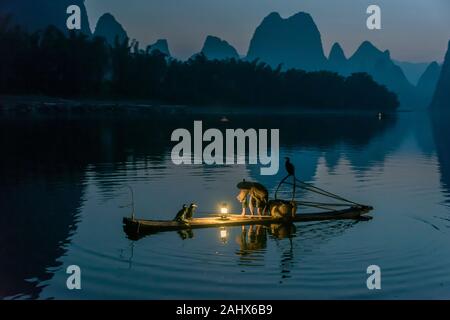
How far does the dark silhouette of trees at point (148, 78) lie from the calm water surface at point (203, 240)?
7292cm

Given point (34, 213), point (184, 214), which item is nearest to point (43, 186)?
point (34, 213)

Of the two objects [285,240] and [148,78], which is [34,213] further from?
[148,78]

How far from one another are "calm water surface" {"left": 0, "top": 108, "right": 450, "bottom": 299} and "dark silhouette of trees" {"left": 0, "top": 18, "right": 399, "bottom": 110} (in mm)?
72918

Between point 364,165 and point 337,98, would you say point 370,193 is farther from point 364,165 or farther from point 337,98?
point 337,98

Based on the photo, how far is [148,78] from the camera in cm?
13038

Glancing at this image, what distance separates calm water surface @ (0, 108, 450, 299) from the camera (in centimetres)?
1455

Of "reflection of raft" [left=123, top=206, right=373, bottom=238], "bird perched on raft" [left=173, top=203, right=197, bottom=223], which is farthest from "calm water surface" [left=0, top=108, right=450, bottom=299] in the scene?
"bird perched on raft" [left=173, top=203, right=197, bottom=223]

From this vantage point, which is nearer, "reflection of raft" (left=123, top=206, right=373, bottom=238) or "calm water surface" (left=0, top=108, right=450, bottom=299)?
"calm water surface" (left=0, top=108, right=450, bottom=299)

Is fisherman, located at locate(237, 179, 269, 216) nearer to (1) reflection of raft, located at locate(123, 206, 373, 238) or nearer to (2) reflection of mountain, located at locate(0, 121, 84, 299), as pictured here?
(1) reflection of raft, located at locate(123, 206, 373, 238)

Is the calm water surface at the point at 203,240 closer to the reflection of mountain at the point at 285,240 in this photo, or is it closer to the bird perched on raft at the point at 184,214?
the reflection of mountain at the point at 285,240

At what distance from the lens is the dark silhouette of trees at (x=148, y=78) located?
10675cm

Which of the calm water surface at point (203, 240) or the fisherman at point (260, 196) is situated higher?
the fisherman at point (260, 196)

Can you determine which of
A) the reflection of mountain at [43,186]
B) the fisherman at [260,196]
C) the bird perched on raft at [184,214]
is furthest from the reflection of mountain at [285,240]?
the reflection of mountain at [43,186]

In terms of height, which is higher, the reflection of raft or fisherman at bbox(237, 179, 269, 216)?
fisherman at bbox(237, 179, 269, 216)
